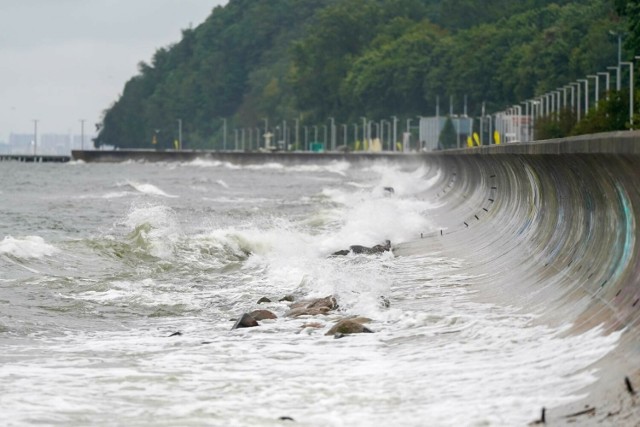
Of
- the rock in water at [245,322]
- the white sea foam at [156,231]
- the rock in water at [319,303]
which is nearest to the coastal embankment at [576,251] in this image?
the rock in water at [319,303]

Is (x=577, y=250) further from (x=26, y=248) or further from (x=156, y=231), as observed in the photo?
(x=156, y=231)

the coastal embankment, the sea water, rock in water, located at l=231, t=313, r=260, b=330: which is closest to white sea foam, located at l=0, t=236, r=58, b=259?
the sea water

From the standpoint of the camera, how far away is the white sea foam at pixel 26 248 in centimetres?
2734

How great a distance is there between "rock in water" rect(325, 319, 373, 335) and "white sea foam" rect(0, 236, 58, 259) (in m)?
13.2

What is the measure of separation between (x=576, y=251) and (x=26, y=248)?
568 inches

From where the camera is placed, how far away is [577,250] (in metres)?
15.9

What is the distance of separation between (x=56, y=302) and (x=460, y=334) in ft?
24.4

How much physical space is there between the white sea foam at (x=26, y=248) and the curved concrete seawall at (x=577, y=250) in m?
6.53

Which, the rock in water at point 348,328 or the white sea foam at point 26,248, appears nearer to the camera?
the rock in water at point 348,328

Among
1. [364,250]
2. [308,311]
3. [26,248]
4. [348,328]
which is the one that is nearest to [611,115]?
[364,250]

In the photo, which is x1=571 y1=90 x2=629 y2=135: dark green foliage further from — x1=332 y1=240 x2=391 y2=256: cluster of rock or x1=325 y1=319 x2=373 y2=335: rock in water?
x1=325 y1=319 x2=373 y2=335: rock in water

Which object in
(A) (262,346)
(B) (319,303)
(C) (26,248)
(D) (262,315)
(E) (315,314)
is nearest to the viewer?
(A) (262,346)

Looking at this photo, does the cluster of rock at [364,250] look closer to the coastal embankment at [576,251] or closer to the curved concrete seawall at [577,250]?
the coastal embankment at [576,251]

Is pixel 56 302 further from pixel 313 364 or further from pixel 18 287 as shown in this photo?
pixel 313 364
